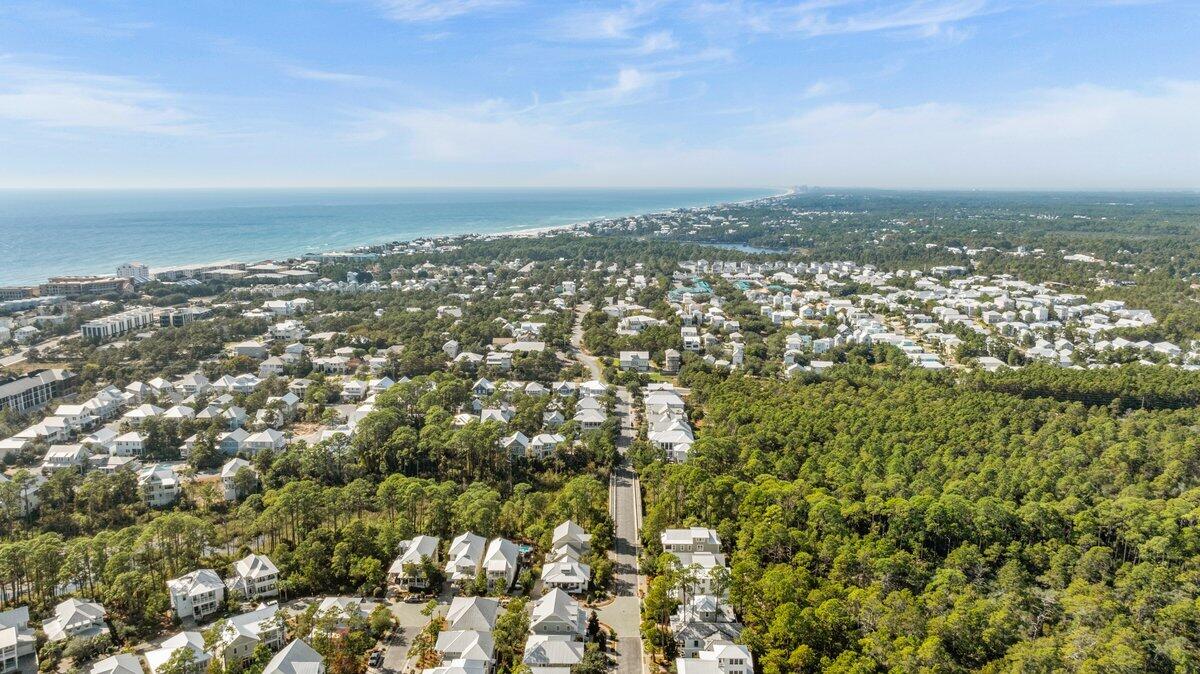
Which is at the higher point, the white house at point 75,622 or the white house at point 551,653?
the white house at point 75,622

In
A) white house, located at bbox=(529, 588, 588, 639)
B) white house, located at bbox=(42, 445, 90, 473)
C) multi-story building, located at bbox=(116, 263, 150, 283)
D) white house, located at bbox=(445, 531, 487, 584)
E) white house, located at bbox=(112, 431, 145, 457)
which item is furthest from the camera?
multi-story building, located at bbox=(116, 263, 150, 283)

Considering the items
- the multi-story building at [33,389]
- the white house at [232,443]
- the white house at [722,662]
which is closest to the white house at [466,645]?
the white house at [722,662]

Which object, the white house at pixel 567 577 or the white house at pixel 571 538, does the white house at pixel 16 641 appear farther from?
the white house at pixel 571 538

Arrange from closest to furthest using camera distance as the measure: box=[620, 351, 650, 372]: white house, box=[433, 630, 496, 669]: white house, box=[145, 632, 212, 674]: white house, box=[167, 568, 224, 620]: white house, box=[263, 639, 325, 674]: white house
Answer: box=[263, 639, 325, 674]: white house
box=[145, 632, 212, 674]: white house
box=[433, 630, 496, 669]: white house
box=[167, 568, 224, 620]: white house
box=[620, 351, 650, 372]: white house

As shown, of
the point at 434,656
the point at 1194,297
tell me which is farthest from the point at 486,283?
the point at 1194,297

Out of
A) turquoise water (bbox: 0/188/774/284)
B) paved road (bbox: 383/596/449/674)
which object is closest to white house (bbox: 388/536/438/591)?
paved road (bbox: 383/596/449/674)

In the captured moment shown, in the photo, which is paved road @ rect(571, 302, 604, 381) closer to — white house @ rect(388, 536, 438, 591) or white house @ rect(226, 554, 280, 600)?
white house @ rect(388, 536, 438, 591)

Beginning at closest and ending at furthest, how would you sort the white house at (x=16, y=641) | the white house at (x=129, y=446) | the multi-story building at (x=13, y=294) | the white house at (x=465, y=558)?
the white house at (x=16, y=641) < the white house at (x=465, y=558) < the white house at (x=129, y=446) < the multi-story building at (x=13, y=294)

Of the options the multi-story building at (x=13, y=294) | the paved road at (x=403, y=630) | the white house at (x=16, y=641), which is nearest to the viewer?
the white house at (x=16, y=641)

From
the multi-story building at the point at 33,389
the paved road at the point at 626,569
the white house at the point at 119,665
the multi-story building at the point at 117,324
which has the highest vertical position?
the multi-story building at the point at 117,324

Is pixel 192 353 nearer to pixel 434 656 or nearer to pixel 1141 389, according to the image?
pixel 434 656

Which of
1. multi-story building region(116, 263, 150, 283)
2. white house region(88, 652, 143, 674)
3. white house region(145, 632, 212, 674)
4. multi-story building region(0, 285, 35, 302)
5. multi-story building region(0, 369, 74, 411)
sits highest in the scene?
multi-story building region(116, 263, 150, 283)
